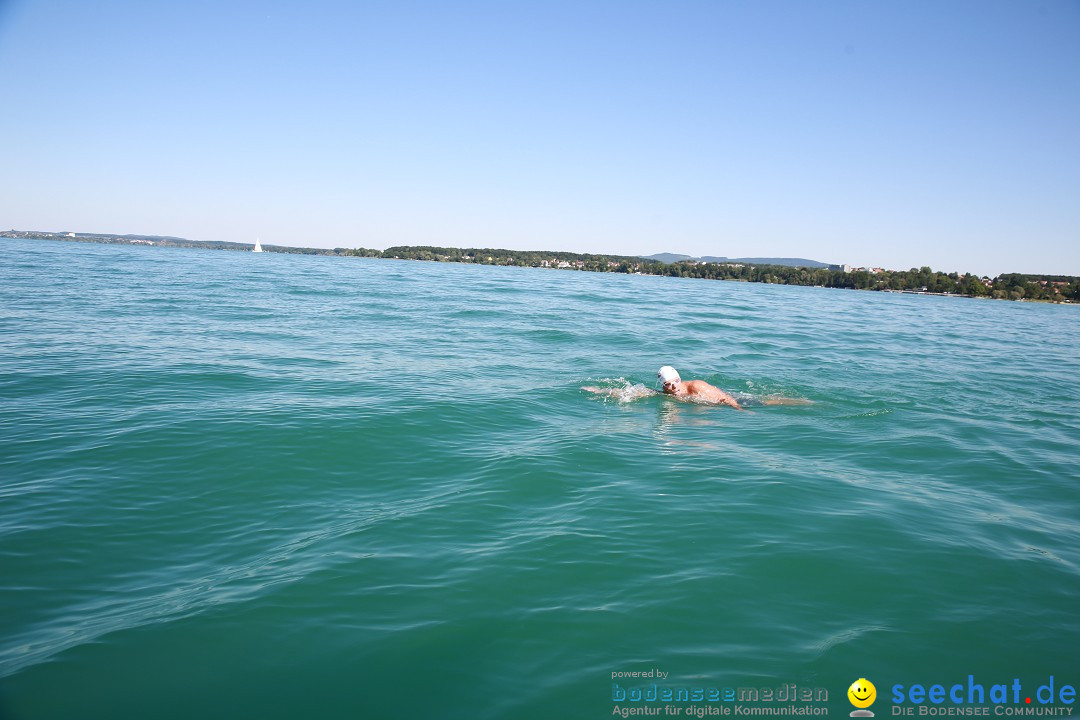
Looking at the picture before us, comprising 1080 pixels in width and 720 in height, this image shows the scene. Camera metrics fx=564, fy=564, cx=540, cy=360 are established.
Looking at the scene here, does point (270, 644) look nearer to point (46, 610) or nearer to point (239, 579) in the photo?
point (239, 579)

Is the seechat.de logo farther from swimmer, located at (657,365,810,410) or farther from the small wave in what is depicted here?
the small wave

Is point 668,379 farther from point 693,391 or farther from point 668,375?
point 693,391

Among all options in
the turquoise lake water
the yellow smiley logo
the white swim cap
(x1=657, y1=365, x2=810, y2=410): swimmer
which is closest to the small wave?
the turquoise lake water

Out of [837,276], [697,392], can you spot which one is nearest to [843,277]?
[837,276]

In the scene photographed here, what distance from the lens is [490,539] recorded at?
6543mm

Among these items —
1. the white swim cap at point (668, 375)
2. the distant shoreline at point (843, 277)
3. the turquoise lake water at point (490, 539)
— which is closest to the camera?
the turquoise lake water at point (490, 539)

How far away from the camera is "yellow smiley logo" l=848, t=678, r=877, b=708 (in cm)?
431

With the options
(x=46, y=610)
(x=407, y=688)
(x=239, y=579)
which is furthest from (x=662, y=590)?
(x=46, y=610)

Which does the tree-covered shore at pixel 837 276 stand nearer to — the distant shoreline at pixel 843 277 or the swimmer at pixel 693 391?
the distant shoreline at pixel 843 277

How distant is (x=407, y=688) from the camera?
434cm

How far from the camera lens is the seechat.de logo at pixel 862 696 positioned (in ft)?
13.9

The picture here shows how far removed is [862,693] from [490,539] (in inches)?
150

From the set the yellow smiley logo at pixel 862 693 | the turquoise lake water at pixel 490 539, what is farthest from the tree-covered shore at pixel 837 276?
the yellow smiley logo at pixel 862 693

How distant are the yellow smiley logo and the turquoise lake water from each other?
60 mm
